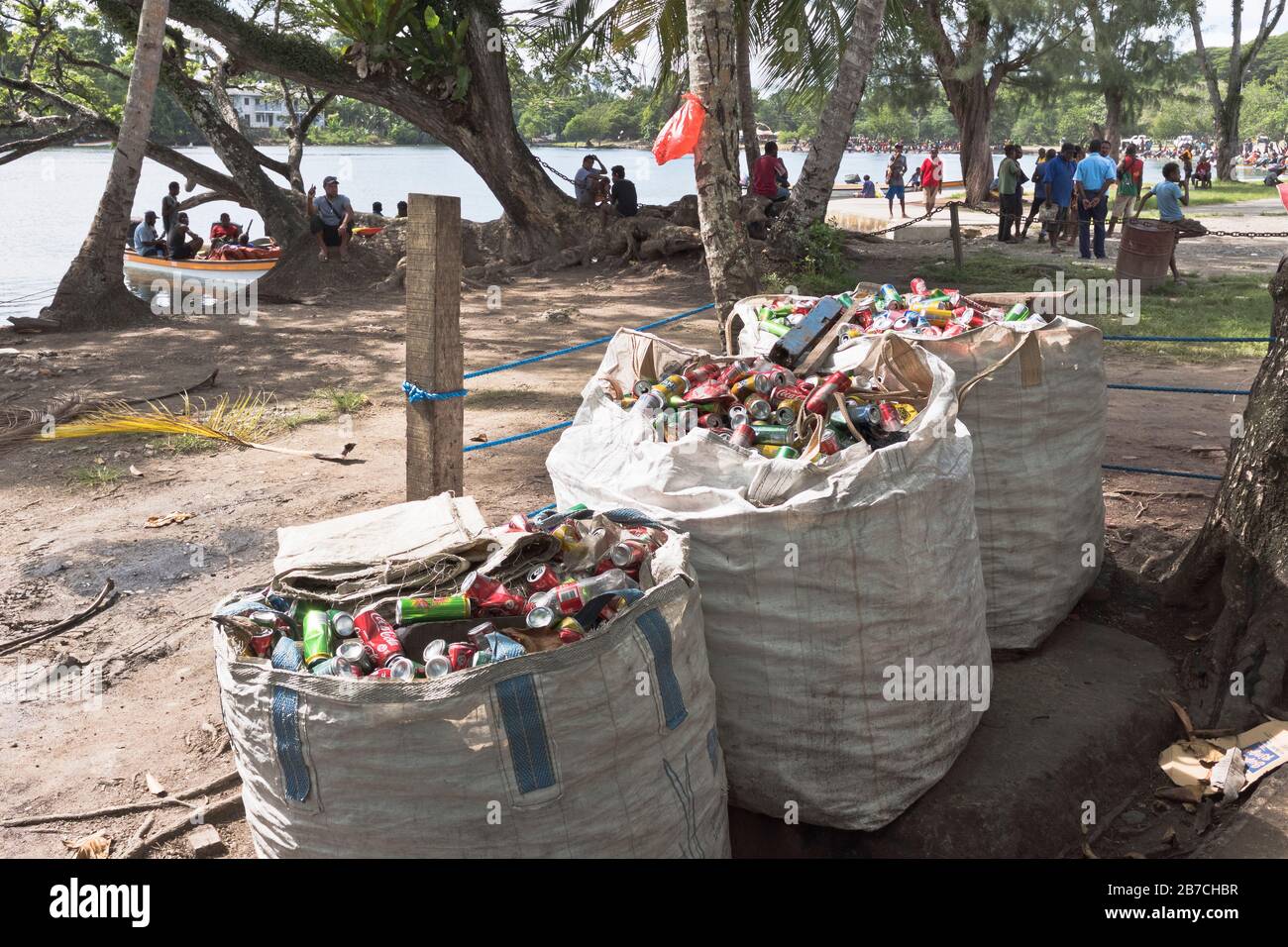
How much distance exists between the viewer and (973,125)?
857 inches

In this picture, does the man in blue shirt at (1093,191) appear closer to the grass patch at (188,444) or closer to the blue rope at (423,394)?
the grass patch at (188,444)

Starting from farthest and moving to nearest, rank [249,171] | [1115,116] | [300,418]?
[1115,116] < [249,171] < [300,418]

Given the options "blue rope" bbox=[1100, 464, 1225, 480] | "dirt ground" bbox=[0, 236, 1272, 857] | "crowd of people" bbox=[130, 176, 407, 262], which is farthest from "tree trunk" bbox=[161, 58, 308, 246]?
"blue rope" bbox=[1100, 464, 1225, 480]

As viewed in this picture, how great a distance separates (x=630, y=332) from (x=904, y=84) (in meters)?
22.7

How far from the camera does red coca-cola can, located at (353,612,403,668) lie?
2266 mm

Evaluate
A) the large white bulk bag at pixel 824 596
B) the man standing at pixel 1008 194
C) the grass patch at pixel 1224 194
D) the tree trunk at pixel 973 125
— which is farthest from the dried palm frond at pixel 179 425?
the grass patch at pixel 1224 194

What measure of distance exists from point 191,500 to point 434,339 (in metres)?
2.74

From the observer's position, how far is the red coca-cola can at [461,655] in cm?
224

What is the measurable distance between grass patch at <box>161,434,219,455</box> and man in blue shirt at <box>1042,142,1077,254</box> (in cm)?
1169

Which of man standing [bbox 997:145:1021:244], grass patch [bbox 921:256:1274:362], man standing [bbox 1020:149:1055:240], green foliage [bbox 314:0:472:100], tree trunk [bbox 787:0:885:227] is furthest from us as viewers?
man standing [bbox 1020:149:1055:240]

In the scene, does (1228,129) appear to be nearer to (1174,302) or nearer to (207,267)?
(1174,302)

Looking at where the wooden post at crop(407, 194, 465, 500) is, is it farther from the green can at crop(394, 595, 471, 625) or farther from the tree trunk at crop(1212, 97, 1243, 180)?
the tree trunk at crop(1212, 97, 1243, 180)

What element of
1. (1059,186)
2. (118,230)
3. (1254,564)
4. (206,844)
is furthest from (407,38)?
(206,844)

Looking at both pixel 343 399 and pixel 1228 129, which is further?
pixel 1228 129
